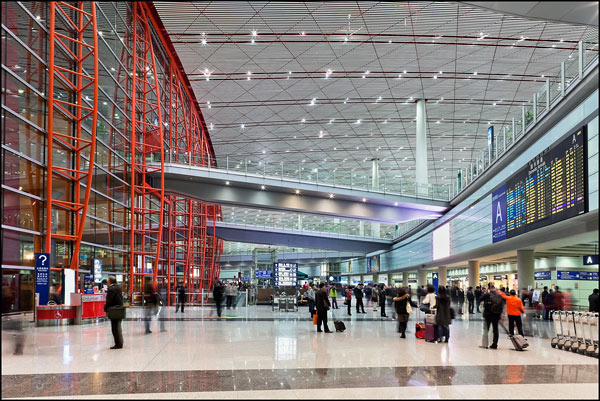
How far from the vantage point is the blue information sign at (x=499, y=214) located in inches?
934

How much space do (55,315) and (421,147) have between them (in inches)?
1112

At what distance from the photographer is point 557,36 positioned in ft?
101

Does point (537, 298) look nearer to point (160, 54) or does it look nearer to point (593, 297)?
point (593, 297)

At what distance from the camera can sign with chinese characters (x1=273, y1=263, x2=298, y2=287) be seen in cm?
3647

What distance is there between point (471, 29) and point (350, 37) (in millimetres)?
6405

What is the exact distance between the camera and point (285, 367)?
32.3 ft

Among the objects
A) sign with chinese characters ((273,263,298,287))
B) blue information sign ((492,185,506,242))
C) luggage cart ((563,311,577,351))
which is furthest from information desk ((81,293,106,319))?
sign with chinese characters ((273,263,298,287))

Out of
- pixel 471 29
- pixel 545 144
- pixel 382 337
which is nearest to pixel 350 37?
pixel 471 29

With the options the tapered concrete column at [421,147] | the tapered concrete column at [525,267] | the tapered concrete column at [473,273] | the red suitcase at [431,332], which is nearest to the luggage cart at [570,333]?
the red suitcase at [431,332]

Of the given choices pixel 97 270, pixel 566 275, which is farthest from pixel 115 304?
pixel 566 275

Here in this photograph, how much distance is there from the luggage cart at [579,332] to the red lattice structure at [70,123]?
53.4ft

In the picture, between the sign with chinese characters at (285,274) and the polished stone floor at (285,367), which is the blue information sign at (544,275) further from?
the polished stone floor at (285,367)

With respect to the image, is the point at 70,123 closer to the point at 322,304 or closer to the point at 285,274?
the point at 322,304

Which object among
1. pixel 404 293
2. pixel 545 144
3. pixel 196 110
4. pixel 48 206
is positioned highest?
pixel 196 110
